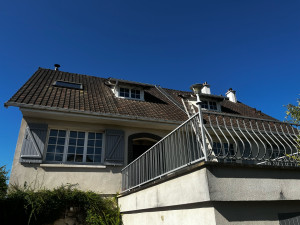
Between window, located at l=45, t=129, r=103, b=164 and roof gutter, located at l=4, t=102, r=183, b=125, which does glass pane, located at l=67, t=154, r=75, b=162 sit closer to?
window, located at l=45, t=129, r=103, b=164

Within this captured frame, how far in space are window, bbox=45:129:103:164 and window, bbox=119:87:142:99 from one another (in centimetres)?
310

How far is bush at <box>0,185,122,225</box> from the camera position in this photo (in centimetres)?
575

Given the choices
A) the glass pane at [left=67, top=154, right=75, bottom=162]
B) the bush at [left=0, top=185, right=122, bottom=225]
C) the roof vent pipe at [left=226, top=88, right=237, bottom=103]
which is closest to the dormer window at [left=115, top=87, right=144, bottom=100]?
the glass pane at [left=67, top=154, right=75, bottom=162]

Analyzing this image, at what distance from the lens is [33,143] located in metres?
7.05

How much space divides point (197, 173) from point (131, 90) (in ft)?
27.0

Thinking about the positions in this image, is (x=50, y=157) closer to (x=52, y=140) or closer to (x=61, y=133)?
(x=52, y=140)

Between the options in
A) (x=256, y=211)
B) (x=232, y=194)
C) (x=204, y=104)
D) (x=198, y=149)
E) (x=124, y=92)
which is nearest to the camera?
(x=232, y=194)

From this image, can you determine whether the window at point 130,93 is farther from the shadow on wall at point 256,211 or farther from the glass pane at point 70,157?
the shadow on wall at point 256,211

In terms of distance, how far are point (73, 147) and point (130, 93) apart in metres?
4.14

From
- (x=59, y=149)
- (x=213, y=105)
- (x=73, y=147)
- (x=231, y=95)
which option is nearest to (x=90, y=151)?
(x=73, y=147)

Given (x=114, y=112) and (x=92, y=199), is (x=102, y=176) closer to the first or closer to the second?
(x=92, y=199)

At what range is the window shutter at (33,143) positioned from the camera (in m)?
6.86

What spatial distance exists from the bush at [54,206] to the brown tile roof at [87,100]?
2.73 m

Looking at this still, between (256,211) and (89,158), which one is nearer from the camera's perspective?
(256,211)
